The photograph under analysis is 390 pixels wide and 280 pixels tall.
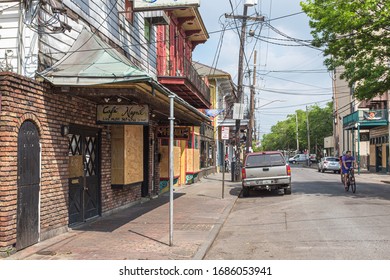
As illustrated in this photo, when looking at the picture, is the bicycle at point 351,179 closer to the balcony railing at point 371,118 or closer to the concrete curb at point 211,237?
the concrete curb at point 211,237

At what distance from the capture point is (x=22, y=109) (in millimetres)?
7363

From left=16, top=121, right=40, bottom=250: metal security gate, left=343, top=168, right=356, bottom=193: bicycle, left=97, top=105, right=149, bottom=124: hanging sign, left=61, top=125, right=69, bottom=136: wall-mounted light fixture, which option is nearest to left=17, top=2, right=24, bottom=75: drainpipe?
left=16, top=121, right=40, bottom=250: metal security gate

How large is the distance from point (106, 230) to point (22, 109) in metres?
3.36

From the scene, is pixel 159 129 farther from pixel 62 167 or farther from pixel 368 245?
pixel 368 245

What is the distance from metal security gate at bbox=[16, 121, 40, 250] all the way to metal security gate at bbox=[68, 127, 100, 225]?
162 cm

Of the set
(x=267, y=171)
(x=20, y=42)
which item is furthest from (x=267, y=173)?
(x=20, y=42)

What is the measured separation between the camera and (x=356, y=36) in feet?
50.5

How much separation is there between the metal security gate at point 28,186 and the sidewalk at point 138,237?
241 mm

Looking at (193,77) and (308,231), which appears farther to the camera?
(193,77)

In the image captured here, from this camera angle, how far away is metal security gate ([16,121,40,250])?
23.8 feet

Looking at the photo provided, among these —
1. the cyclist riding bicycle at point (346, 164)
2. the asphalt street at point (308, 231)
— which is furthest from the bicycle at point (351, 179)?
the asphalt street at point (308, 231)

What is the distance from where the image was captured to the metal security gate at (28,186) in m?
7.24

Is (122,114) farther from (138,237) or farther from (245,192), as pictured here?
(245,192)

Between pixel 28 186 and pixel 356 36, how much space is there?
12.5 meters
